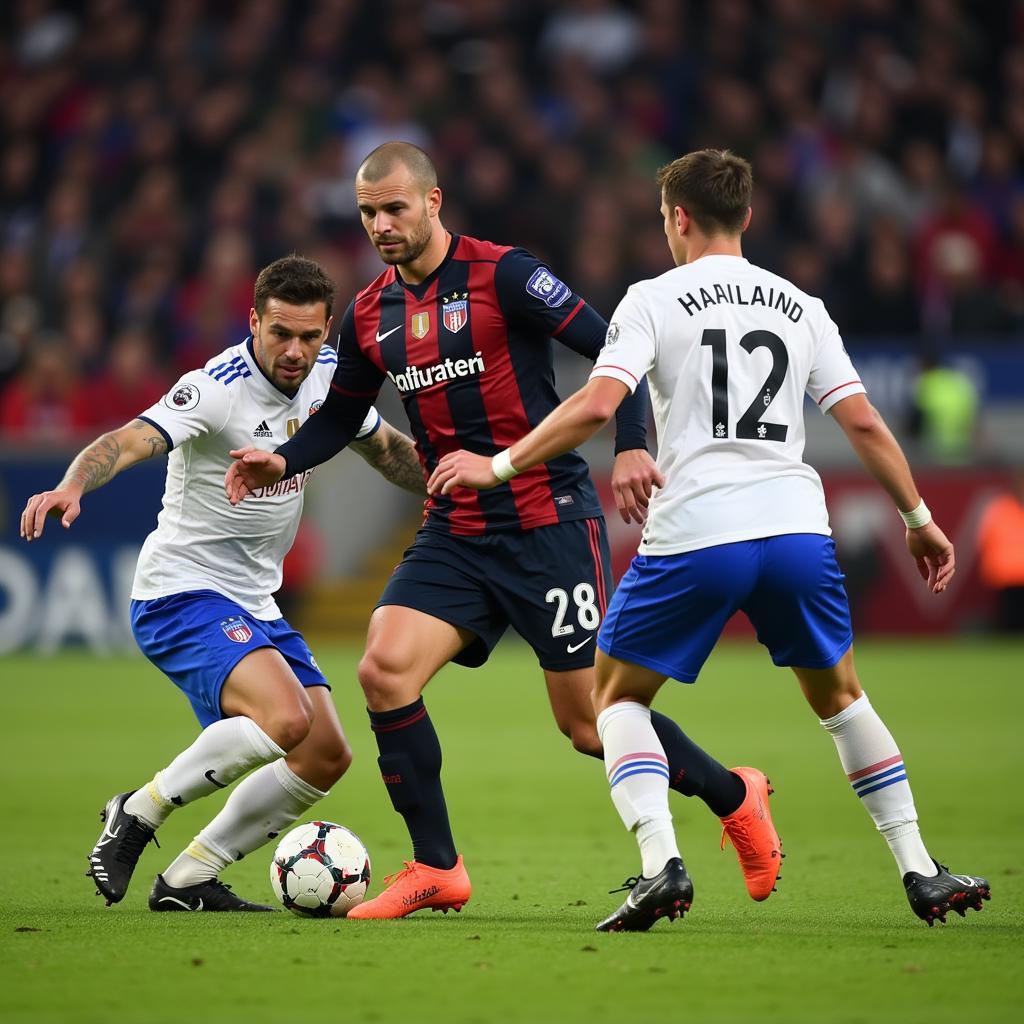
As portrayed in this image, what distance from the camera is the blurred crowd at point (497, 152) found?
1700 cm

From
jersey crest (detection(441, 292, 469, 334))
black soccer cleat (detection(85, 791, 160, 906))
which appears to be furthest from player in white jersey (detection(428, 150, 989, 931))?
black soccer cleat (detection(85, 791, 160, 906))

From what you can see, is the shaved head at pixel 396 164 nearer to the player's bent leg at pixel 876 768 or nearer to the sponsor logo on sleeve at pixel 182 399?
the sponsor logo on sleeve at pixel 182 399

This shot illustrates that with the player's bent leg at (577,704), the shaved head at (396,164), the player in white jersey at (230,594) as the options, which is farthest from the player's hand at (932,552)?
the player in white jersey at (230,594)

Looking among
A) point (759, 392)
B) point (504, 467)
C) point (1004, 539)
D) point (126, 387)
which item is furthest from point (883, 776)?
point (126, 387)

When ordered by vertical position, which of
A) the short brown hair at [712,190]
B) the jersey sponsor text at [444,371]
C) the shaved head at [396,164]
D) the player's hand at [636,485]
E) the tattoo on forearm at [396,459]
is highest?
the shaved head at [396,164]

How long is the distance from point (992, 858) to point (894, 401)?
35.7ft

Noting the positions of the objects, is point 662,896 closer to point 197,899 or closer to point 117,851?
point 197,899

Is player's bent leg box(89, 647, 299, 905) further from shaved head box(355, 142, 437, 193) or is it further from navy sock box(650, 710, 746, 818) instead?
shaved head box(355, 142, 437, 193)

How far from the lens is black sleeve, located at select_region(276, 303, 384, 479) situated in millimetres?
5996

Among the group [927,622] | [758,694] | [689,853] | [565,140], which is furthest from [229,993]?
[565,140]

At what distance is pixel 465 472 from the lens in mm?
4977

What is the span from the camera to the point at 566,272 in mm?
17078

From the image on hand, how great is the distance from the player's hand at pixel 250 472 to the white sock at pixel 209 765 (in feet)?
2.44

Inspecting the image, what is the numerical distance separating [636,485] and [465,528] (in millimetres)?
1042
